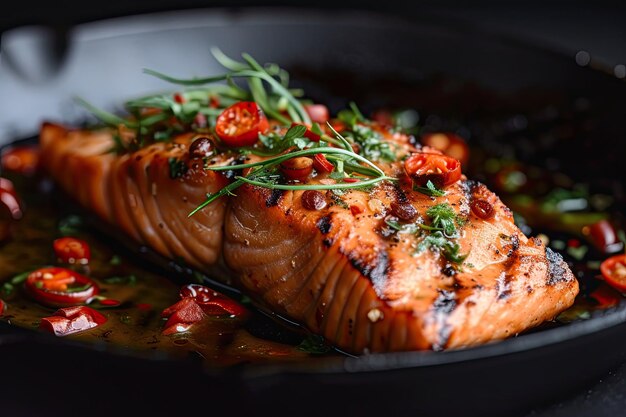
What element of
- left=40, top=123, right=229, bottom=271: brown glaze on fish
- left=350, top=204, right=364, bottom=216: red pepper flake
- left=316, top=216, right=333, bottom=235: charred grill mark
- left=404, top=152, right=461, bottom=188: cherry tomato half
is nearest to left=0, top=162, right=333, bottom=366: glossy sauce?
left=40, top=123, right=229, bottom=271: brown glaze on fish

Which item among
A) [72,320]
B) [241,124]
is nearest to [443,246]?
[241,124]

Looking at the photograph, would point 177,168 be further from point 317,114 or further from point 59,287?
point 317,114

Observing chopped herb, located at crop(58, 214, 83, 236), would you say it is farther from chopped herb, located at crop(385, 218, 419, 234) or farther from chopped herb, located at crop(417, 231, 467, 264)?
chopped herb, located at crop(417, 231, 467, 264)

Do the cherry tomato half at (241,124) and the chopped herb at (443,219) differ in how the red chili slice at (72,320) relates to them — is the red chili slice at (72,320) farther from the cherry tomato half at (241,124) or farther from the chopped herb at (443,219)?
the chopped herb at (443,219)

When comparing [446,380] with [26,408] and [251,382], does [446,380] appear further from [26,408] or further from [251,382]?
[26,408]

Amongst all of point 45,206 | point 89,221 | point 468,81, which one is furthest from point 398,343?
point 468,81
